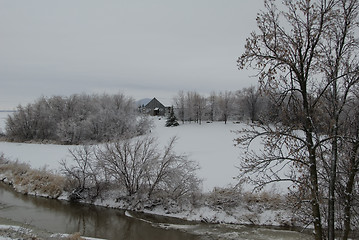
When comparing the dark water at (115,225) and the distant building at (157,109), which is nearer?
the dark water at (115,225)

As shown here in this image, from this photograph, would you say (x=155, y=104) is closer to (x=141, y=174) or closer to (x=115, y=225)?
(x=141, y=174)

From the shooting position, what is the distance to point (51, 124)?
4688 cm

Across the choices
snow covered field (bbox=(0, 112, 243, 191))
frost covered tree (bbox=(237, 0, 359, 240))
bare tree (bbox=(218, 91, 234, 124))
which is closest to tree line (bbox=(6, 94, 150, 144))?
snow covered field (bbox=(0, 112, 243, 191))

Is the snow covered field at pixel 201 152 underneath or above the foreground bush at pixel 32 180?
above

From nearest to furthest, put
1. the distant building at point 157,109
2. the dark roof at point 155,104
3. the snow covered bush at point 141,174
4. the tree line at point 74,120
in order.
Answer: the snow covered bush at point 141,174, the tree line at point 74,120, the distant building at point 157,109, the dark roof at point 155,104

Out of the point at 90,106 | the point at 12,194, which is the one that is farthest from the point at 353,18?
the point at 90,106

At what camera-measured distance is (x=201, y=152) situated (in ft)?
105

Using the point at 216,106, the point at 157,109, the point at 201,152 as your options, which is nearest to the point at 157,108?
the point at 157,109

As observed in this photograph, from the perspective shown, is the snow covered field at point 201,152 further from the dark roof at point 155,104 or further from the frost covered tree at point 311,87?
the dark roof at point 155,104

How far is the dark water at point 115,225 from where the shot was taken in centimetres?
1521

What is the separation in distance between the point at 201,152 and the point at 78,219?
17336 millimetres

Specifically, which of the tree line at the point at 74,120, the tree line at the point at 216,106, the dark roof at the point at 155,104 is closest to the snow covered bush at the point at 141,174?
the tree line at the point at 74,120

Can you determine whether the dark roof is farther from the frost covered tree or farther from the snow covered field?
the frost covered tree

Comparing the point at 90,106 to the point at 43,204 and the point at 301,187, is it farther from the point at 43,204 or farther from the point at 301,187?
the point at 301,187
